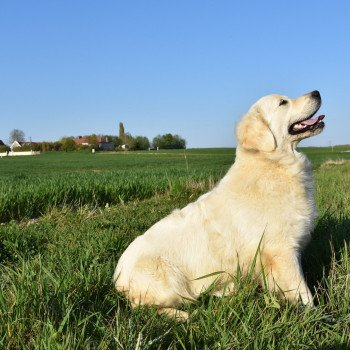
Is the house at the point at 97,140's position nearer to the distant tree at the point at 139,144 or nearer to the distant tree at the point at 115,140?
the distant tree at the point at 115,140

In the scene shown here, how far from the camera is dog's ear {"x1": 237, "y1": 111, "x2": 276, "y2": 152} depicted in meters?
3.76

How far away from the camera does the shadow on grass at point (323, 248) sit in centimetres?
397

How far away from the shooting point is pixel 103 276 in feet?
11.6

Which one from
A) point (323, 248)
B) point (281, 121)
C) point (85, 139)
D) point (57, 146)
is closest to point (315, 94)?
point (281, 121)

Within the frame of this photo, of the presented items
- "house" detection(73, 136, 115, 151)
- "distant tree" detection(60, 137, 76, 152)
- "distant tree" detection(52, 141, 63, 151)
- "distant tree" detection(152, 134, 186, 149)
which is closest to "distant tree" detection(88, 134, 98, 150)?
"house" detection(73, 136, 115, 151)

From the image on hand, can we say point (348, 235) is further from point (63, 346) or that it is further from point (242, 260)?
point (63, 346)

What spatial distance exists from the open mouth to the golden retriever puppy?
187 millimetres

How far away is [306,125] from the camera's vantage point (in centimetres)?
401

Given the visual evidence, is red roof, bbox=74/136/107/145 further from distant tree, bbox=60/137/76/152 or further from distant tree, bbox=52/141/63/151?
distant tree, bbox=52/141/63/151

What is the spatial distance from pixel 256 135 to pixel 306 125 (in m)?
0.57

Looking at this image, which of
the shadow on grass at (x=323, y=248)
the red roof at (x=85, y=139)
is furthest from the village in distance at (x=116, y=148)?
the shadow on grass at (x=323, y=248)

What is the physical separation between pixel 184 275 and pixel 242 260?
0.50m

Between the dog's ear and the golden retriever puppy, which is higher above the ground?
the dog's ear

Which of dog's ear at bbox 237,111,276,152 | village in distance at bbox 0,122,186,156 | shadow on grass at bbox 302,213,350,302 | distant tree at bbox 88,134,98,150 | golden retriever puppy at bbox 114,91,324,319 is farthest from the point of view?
distant tree at bbox 88,134,98,150
